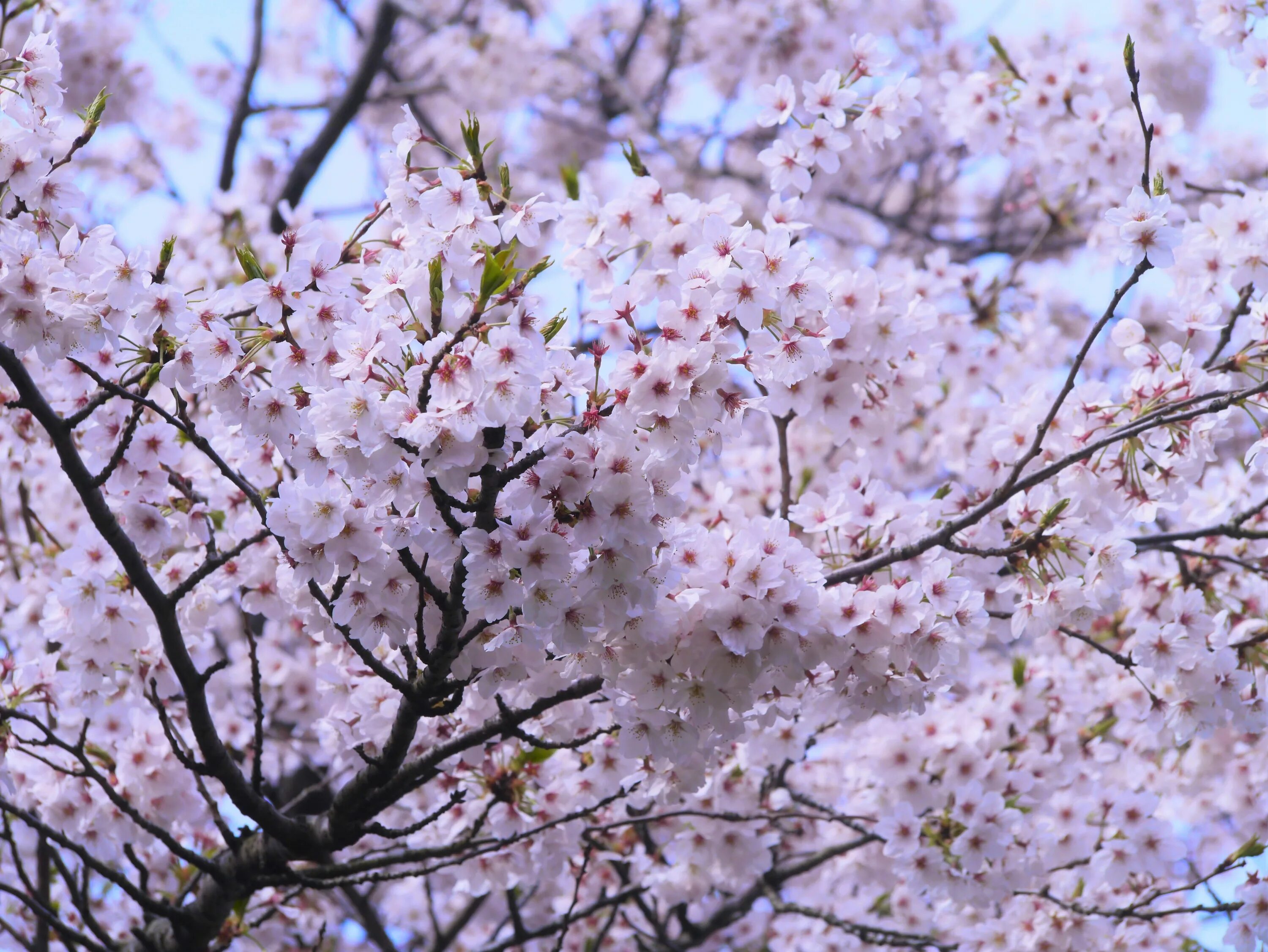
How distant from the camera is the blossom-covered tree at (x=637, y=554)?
94.5 inches

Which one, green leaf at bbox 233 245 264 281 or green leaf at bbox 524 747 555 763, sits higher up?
green leaf at bbox 233 245 264 281

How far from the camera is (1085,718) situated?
16.3ft

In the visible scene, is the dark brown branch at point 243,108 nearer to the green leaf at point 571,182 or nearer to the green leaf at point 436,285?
the green leaf at point 571,182

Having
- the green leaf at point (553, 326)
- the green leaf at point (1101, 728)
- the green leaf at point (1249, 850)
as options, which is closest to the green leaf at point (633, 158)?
the green leaf at point (553, 326)

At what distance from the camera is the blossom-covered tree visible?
7.88 ft

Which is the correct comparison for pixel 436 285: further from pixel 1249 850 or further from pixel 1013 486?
pixel 1249 850

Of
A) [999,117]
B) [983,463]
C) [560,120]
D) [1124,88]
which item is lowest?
[983,463]

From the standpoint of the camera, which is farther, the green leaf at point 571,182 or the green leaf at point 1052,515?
the green leaf at point 571,182

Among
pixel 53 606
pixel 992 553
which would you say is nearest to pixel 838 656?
pixel 992 553

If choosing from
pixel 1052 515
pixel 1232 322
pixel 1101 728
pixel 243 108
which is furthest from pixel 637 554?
pixel 243 108

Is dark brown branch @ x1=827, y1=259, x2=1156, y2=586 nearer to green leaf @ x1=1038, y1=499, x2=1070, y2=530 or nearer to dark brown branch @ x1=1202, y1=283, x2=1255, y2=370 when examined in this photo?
green leaf @ x1=1038, y1=499, x2=1070, y2=530

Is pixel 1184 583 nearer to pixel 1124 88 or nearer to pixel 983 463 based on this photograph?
pixel 983 463

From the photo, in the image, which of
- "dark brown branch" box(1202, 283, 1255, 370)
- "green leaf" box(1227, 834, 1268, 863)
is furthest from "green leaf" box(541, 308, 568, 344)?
"green leaf" box(1227, 834, 1268, 863)

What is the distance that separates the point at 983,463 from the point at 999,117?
82.9 inches
